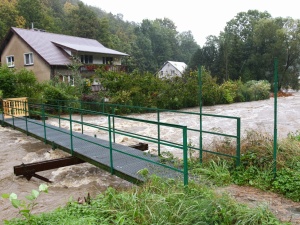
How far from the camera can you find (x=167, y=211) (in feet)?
11.3

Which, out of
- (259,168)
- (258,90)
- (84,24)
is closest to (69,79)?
(258,90)

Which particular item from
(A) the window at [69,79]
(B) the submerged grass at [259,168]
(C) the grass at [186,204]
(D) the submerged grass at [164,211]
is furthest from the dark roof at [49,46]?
(D) the submerged grass at [164,211]

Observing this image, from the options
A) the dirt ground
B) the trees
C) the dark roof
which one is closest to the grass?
the dirt ground

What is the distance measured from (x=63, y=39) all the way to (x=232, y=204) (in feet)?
102

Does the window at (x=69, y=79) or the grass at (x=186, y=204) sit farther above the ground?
the window at (x=69, y=79)

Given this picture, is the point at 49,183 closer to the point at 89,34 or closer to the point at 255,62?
the point at 255,62

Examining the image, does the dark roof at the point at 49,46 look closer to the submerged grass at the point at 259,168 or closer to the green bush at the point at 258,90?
the green bush at the point at 258,90

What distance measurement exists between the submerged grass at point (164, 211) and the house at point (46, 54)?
23578 mm

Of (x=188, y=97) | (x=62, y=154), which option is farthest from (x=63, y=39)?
(x=62, y=154)

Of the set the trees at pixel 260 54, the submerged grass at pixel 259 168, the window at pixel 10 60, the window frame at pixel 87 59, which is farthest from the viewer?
the trees at pixel 260 54

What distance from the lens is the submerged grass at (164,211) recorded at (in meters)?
3.33

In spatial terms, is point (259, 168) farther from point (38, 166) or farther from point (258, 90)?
point (258, 90)

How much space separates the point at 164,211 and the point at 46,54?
26289mm

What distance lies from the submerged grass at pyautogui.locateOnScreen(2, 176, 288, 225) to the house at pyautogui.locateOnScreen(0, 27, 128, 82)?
77.4ft
